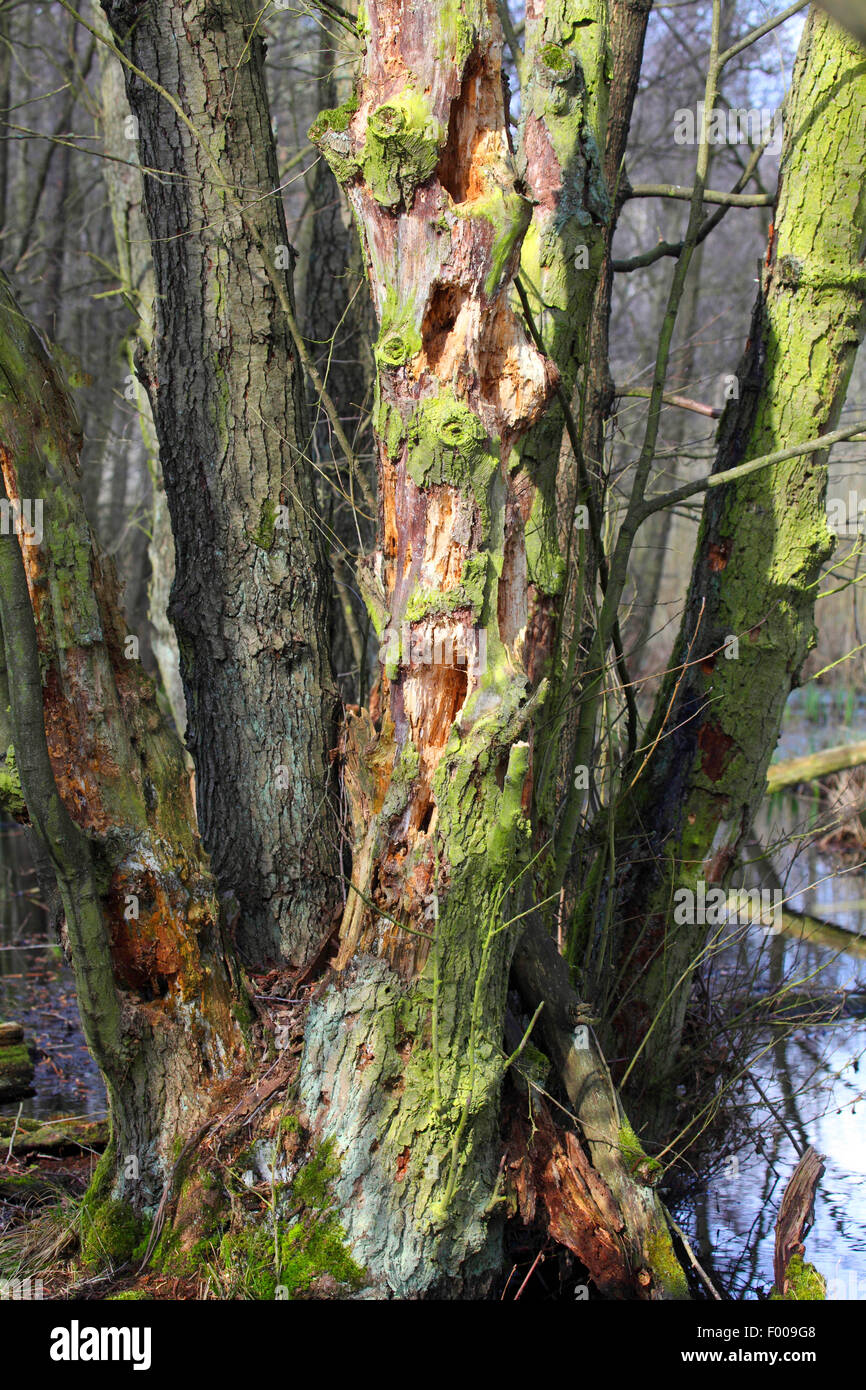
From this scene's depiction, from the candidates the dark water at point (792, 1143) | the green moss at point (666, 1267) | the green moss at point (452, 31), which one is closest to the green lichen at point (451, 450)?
the green moss at point (452, 31)

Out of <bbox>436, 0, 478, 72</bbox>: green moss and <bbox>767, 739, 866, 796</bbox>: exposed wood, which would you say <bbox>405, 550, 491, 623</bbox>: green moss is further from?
<bbox>767, 739, 866, 796</bbox>: exposed wood

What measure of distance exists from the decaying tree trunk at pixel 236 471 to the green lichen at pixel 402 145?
4.34 feet

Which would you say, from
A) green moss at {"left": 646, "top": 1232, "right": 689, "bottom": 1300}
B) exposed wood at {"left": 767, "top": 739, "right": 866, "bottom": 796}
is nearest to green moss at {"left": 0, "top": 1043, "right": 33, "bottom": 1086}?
green moss at {"left": 646, "top": 1232, "right": 689, "bottom": 1300}

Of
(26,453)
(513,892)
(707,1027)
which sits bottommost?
(707,1027)

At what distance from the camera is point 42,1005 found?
6.87 metres

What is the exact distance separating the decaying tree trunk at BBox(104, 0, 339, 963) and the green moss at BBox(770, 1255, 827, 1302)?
6.23 ft

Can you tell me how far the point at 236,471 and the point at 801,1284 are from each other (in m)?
3.19

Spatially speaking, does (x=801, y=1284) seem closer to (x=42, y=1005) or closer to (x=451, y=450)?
(x=451, y=450)

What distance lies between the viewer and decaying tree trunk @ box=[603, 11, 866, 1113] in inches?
159

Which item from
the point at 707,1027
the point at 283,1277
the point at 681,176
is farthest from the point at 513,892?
the point at 681,176

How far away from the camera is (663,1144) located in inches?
170

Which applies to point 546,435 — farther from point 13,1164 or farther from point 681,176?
point 681,176

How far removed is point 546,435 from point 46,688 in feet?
5.58

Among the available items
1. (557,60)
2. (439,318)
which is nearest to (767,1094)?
(439,318)
